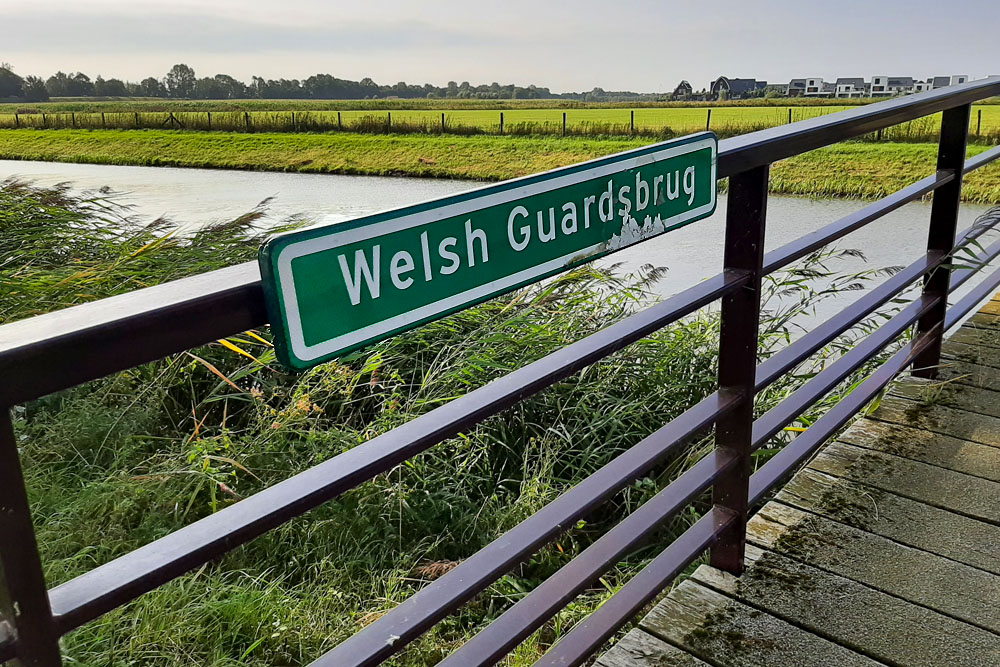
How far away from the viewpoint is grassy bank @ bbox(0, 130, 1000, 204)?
1549 cm

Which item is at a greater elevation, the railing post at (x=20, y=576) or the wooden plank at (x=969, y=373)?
the railing post at (x=20, y=576)

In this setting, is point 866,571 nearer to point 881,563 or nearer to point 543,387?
point 881,563

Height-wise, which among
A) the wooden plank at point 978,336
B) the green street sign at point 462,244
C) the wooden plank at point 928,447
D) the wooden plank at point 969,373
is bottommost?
the wooden plank at point 928,447

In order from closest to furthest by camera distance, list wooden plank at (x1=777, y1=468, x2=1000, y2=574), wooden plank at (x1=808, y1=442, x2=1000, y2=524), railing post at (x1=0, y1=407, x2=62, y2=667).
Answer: railing post at (x1=0, y1=407, x2=62, y2=667) < wooden plank at (x1=777, y1=468, x2=1000, y2=574) < wooden plank at (x1=808, y1=442, x2=1000, y2=524)

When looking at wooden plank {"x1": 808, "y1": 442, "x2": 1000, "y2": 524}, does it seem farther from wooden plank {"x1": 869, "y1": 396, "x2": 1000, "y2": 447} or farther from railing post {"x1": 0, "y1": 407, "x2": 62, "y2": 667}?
railing post {"x1": 0, "y1": 407, "x2": 62, "y2": 667}

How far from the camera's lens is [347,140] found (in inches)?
1209

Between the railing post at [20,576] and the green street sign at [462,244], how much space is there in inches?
8.6

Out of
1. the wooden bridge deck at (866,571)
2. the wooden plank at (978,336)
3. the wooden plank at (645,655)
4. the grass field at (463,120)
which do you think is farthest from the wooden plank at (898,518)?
the grass field at (463,120)

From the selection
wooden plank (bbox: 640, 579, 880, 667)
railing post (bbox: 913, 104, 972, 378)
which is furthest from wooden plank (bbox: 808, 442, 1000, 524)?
wooden plank (bbox: 640, 579, 880, 667)

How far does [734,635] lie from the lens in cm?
144

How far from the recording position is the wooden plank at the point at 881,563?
4.98ft

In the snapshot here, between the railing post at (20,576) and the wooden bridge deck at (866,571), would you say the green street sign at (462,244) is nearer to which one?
the railing post at (20,576)

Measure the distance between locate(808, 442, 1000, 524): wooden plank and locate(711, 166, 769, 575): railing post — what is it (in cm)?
55

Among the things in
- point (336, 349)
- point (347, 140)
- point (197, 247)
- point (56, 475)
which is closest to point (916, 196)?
point (336, 349)
